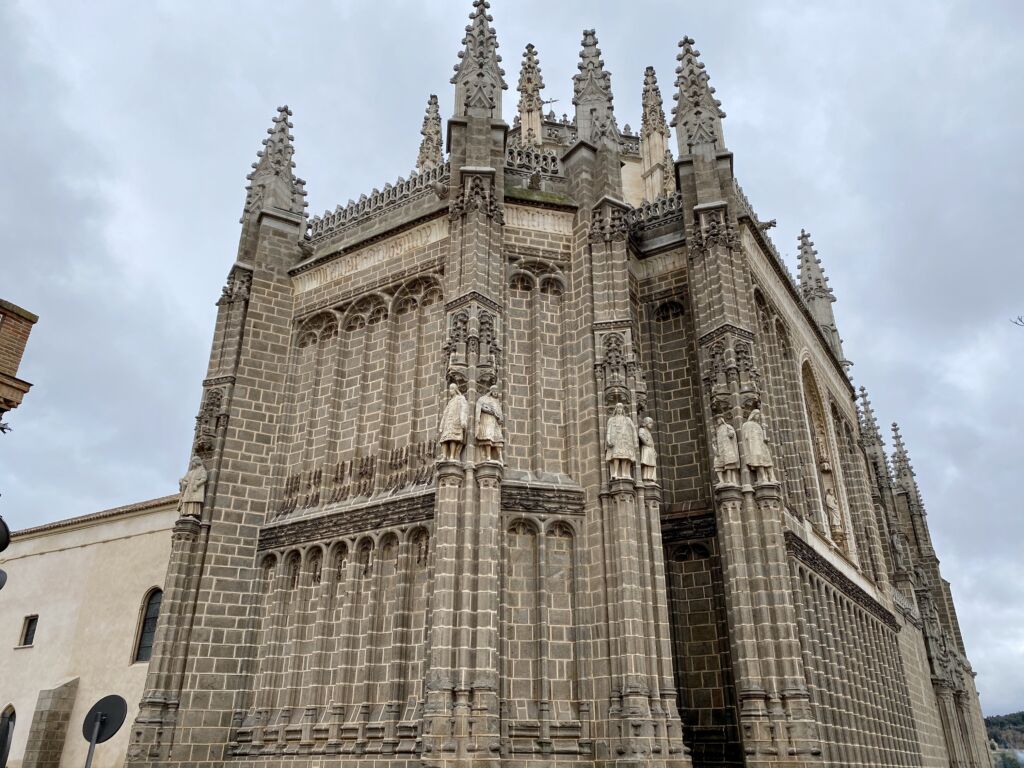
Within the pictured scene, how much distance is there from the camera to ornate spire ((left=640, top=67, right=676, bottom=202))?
32.0 meters

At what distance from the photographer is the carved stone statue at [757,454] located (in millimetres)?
17734

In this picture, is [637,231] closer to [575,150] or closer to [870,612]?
[575,150]

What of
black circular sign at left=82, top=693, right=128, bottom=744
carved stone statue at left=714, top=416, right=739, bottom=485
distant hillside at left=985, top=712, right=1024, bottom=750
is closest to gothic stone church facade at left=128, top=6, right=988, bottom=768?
carved stone statue at left=714, top=416, right=739, bottom=485

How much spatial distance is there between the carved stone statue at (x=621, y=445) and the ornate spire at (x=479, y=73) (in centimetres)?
847

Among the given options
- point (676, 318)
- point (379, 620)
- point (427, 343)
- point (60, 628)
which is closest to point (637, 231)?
point (676, 318)

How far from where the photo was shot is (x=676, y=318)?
21.5m

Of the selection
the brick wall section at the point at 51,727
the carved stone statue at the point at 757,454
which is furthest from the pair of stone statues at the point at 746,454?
the brick wall section at the point at 51,727

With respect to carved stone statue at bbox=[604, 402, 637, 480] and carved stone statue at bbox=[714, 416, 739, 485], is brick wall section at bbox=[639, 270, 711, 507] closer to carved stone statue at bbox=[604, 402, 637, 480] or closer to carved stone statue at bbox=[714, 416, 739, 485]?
carved stone statue at bbox=[714, 416, 739, 485]

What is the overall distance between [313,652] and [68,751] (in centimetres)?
1291

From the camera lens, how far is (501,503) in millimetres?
16688

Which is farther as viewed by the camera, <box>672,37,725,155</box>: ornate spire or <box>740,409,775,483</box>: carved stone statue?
<box>672,37,725,155</box>: ornate spire

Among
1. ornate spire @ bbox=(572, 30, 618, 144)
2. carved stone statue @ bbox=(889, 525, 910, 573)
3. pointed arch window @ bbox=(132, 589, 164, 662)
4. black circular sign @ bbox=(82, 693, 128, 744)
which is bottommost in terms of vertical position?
black circular sign @ bbox=(82, 693, 128, 744)

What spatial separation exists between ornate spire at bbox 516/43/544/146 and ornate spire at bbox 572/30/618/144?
35.7 feet

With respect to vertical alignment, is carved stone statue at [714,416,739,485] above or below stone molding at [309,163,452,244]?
below
